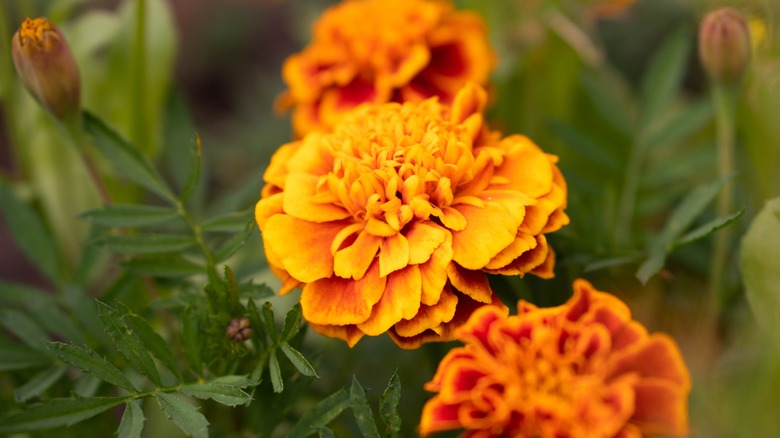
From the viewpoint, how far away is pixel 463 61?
0.65 m

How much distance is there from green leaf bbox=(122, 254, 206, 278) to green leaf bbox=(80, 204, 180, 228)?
0.03 meters

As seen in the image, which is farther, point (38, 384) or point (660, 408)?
point (38, 384)

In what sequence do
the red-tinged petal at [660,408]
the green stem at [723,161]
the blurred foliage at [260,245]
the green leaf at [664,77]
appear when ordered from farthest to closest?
the green leaf at [664,77]
the green stem at [723,161]
the blurred foliage at [260,245]
the red-tinged petal at [660,408]

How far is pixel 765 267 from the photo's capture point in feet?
1.49

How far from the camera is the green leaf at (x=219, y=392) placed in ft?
1.32

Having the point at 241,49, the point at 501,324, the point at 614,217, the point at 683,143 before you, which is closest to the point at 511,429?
the point at 501,324

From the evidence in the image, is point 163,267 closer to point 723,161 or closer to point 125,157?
point 125,157

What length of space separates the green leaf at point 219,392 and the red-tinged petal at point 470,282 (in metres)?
0.12

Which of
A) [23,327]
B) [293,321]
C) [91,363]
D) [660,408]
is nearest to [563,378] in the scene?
[660,408]

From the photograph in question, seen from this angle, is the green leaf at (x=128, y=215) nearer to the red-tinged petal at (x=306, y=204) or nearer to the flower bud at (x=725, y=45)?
the red-tinged petal at (x=306, y=204)

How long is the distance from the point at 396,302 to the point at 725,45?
30 cm

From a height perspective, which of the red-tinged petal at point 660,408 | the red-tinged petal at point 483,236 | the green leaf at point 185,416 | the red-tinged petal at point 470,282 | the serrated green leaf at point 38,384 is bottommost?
the serrated green leaf at point 38,384

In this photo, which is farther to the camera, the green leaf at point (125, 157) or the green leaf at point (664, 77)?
the green leaf at point (664, 77)

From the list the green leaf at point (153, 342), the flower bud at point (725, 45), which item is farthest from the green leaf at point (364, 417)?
the flower bud at point (725, 45)
